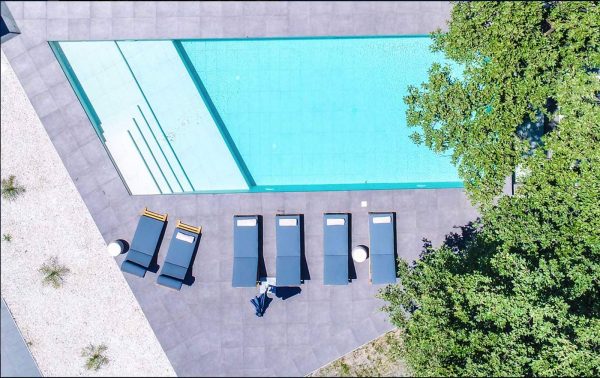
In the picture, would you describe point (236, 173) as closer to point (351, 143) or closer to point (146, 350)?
point (351, 143)

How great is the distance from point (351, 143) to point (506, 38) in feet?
19.9

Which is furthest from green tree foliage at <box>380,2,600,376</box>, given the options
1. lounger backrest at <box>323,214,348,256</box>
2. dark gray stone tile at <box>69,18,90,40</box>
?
dark gray stone tile at <box>69,18,90,40</box>

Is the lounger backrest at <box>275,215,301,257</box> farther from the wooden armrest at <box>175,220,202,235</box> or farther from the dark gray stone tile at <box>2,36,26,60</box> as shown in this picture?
the dark gray stone tile at <box>2,36,26,60</box>

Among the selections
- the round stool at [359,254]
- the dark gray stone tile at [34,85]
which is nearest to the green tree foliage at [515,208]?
the round stool at [359,254]

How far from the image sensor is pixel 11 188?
16406 mm

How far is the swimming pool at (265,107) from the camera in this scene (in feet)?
51.7

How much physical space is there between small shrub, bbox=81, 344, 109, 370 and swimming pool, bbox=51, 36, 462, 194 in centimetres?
730

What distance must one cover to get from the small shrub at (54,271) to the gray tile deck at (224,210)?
229cm

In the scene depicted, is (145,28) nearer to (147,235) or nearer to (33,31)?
(33,31)

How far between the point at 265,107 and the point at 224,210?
4229 mm

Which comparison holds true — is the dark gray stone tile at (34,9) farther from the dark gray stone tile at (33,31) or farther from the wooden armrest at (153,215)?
the wooden armrest at (153,215)

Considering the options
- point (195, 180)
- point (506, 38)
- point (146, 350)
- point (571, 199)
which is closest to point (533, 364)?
point (571, 199)

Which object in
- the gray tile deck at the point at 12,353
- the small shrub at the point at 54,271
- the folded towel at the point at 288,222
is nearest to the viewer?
the folded towel at the point at 288,222

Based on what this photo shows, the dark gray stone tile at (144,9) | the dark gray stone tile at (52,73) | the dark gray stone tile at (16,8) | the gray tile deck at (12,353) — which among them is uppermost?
the dark gray stone tile at (144,9)
